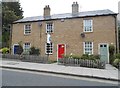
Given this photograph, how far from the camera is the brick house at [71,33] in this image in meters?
26.4

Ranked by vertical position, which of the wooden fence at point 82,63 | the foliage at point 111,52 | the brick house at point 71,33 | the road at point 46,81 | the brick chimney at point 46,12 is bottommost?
the road at point 46,81

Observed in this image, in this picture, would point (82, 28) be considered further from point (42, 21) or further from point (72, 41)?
point (42, 21)

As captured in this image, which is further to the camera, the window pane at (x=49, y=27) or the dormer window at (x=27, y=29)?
the dormer window at (x=27, y=29)

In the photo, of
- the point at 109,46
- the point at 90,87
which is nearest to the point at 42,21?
the point at 109,46

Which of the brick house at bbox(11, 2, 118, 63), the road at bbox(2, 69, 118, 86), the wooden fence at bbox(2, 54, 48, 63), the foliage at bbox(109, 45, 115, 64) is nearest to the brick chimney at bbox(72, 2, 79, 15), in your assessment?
the brick house at bbox(11, 2, 118, 63)

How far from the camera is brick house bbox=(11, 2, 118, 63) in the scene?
1040 inches

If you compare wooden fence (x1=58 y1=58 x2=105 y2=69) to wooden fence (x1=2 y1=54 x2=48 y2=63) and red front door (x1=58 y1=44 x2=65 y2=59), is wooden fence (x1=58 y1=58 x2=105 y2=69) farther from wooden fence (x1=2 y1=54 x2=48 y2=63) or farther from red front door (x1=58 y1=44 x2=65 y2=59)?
red front door (x1=58 y1=44 x2=65 y2=59)

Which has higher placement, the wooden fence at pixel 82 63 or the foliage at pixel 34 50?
the foliage at pixel 34 50

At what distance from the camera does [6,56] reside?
27.1 m

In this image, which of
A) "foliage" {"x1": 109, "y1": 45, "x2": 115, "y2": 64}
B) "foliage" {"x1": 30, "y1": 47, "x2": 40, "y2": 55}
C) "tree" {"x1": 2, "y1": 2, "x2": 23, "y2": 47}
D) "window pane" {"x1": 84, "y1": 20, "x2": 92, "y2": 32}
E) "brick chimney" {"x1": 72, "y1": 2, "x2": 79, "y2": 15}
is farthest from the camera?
"tree" {"x1": 2, "y1": 2, "x2": 23, "y2": 47}

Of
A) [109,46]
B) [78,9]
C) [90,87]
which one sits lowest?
[90,87]

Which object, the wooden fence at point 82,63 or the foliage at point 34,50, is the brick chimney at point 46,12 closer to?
the foliage at point 34,50

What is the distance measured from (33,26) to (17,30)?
9.69 ft

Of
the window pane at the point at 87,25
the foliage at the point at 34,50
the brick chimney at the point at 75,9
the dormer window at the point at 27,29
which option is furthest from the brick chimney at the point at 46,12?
the window pane at the point at 87,25
